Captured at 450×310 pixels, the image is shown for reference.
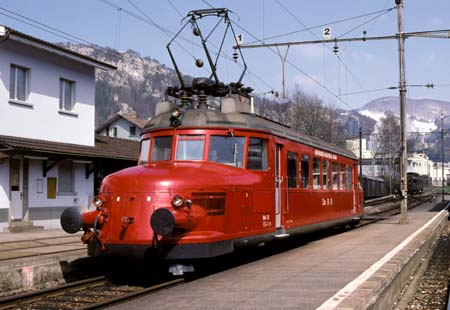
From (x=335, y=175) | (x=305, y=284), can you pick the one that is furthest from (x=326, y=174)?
(x=305, y=284)

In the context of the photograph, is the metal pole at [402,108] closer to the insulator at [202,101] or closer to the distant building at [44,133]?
the distant building at [44,133]

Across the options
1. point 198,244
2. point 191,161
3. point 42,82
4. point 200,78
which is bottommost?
point 198,244

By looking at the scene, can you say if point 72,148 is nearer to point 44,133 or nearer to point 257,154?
point 44,133

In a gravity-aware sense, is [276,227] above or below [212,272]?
above

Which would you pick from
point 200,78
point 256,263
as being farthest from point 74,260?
point 200,78

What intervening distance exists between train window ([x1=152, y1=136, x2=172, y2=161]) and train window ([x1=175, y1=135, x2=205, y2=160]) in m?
0.21

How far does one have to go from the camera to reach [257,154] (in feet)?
37.2

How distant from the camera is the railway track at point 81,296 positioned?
8.27m

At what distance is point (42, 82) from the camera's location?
2072 cm

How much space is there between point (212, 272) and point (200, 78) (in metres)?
3.98

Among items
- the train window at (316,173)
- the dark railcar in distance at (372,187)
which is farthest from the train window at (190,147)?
Result: the dark railcar in distance at (372,187)

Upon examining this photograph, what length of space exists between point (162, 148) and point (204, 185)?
1.92 metres

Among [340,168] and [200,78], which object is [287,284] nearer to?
[200,78]

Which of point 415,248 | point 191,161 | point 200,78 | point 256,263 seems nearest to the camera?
point 191,161
